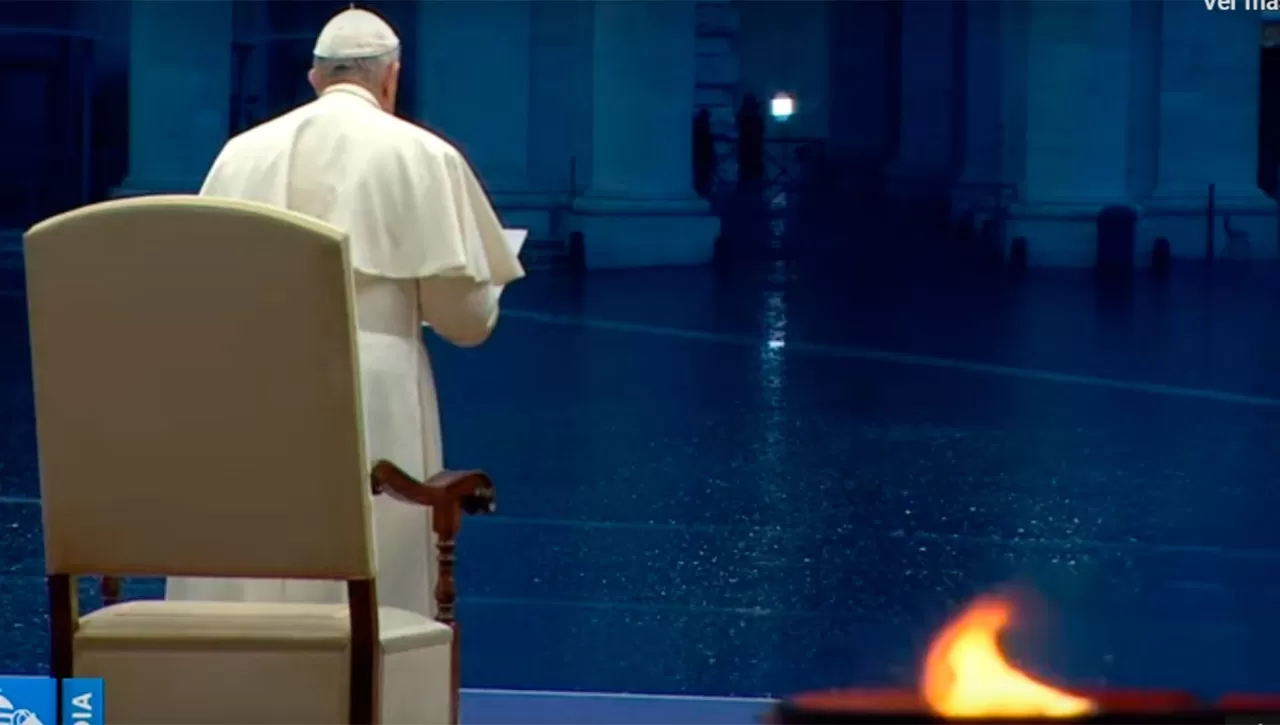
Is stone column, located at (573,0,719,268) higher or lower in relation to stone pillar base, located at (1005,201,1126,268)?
higher

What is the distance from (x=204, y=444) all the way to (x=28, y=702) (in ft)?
1.58

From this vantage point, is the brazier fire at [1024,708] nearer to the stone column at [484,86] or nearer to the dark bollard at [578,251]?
the dark bollard at [578,251]

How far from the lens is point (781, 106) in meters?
39.8

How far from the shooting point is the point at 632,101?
2253 cm

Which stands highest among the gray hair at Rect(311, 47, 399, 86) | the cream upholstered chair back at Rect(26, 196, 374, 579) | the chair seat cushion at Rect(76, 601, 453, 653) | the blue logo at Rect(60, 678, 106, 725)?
the gray hair at Rect(311, 47, 399, 86)

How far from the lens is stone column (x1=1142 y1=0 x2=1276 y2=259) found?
23891mm

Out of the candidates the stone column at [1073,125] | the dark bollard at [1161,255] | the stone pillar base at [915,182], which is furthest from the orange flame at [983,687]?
the stone pillar base at [915,182]

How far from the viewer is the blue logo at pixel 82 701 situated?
3814 millimetres

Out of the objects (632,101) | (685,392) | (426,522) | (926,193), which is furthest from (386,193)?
(926,193)

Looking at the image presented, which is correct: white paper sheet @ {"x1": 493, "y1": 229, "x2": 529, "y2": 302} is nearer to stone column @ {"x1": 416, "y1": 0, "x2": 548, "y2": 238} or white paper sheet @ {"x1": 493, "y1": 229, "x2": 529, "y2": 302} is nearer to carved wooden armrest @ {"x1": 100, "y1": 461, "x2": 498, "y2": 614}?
carved wooden armrest @ {"x1": 100, "y1": 461, "x2": 498, "y2": 614}

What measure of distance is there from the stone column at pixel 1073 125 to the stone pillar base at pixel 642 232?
327 cm

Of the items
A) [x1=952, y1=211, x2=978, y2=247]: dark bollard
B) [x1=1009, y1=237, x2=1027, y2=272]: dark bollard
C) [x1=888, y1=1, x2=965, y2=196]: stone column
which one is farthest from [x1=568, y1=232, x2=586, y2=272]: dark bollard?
[x1=888, y1=1, x2=965, y2=196]: stone column

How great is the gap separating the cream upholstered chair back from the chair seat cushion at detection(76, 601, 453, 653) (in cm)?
12

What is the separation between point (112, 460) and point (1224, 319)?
46.4 feet
